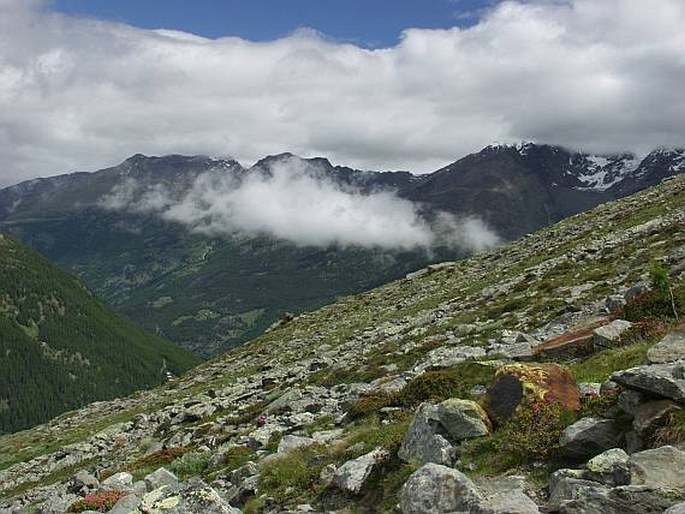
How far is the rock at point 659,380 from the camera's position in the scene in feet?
38.7

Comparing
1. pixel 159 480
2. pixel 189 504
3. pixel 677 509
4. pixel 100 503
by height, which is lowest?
pixel 100 503

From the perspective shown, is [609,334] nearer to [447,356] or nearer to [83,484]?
[447,356]

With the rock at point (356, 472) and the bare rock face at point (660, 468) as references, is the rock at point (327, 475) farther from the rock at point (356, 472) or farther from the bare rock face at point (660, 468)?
the bare rock face at point (660, 468)

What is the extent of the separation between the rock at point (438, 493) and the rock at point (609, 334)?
10968mm

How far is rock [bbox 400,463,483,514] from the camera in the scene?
1161 centimetres

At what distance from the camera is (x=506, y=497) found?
10.9m

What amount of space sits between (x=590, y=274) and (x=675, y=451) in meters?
32.5

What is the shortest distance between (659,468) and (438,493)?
3.97 m

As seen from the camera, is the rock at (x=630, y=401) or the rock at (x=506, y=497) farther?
the rock at (x=630, y=401)

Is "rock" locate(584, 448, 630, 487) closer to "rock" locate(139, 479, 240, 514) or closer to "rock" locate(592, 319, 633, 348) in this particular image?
"rock" locate(139, 479, 240, 514)

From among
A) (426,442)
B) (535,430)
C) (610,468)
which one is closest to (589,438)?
(535,430)

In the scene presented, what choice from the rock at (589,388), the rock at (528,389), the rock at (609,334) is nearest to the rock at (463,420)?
the rock at (528,389)

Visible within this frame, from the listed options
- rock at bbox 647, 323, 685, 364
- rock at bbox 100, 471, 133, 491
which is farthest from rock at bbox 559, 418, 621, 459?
rock at bbox 100, 471, 133, 491

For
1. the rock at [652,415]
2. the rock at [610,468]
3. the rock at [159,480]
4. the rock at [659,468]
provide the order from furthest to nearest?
the rock at [159,480], the rock at [652,415], the rock at [610,468], the rock at [659,468]
